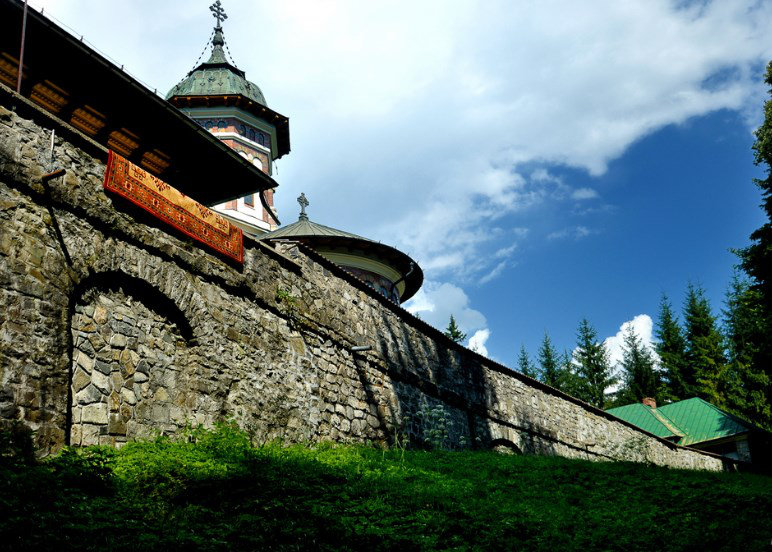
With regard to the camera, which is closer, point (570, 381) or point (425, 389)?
point (425, 389)

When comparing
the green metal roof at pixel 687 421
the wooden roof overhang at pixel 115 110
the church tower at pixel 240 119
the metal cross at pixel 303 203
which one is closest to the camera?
the wooden roof overhang at pixel 115 110

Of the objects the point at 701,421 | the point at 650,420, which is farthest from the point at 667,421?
the point at 701,421

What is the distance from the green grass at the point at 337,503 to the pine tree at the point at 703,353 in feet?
90.2

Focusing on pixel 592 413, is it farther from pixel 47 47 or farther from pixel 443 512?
pixel 47 47

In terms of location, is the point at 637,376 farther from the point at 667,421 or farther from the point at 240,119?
the point at 240,119

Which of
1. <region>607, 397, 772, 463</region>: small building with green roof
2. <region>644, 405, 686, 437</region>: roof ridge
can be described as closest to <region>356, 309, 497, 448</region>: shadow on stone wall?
<region>607, 397, 772, 463</region>: small building with green roof

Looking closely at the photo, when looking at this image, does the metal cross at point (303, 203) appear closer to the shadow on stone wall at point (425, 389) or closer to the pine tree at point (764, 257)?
the shadow on stone wall at point (425, 389)

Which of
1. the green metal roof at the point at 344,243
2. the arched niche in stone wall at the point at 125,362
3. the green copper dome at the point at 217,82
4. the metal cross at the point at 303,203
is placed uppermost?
the green copper dome at the point at 217,82

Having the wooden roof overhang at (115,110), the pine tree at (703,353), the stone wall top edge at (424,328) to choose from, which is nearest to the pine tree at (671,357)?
the pine tree at (703,353)

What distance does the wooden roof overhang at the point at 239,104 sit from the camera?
1097 inches

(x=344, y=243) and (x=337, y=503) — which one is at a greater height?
(x=344, y=243)

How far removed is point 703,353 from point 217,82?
1123 inches

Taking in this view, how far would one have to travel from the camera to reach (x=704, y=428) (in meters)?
29.5

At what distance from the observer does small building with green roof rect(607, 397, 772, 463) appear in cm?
2803
